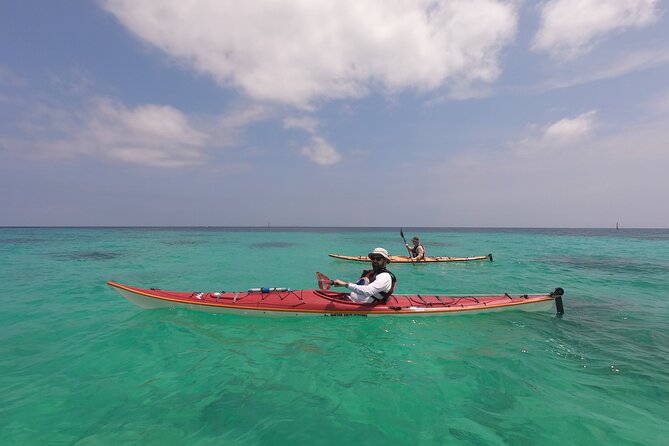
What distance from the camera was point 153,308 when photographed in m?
10.4

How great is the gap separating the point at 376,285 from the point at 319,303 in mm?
1881

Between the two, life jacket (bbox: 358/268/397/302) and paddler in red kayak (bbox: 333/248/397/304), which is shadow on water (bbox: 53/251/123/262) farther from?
life jacket (bbox: 358/268/397/302)

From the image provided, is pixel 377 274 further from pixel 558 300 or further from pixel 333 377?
pixel 558 300

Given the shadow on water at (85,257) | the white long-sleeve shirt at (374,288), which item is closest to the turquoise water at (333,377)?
the white long-sleeve shirt at (374,288)

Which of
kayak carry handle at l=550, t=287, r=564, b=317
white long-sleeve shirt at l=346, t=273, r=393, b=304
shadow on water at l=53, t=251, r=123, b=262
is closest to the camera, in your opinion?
white long-sleeve shirt at l=346, t=273, r=393, b=304

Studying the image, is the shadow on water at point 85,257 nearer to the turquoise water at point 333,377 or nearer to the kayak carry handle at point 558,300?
the turquoise water at point 333,377

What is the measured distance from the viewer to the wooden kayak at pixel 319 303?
9.56 metres

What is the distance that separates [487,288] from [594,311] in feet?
16.5

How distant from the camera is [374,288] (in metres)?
9.20

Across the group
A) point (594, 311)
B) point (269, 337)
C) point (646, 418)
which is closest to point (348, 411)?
point (269, 337)

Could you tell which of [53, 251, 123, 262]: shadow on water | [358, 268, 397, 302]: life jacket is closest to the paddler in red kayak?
[358, 268, 397, 302]: life jacket

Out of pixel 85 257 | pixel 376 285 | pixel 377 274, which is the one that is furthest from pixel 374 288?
pixel 85 257

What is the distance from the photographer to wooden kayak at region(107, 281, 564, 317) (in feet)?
31.4

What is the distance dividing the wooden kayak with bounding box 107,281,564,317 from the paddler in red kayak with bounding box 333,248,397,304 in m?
→ 0.24
